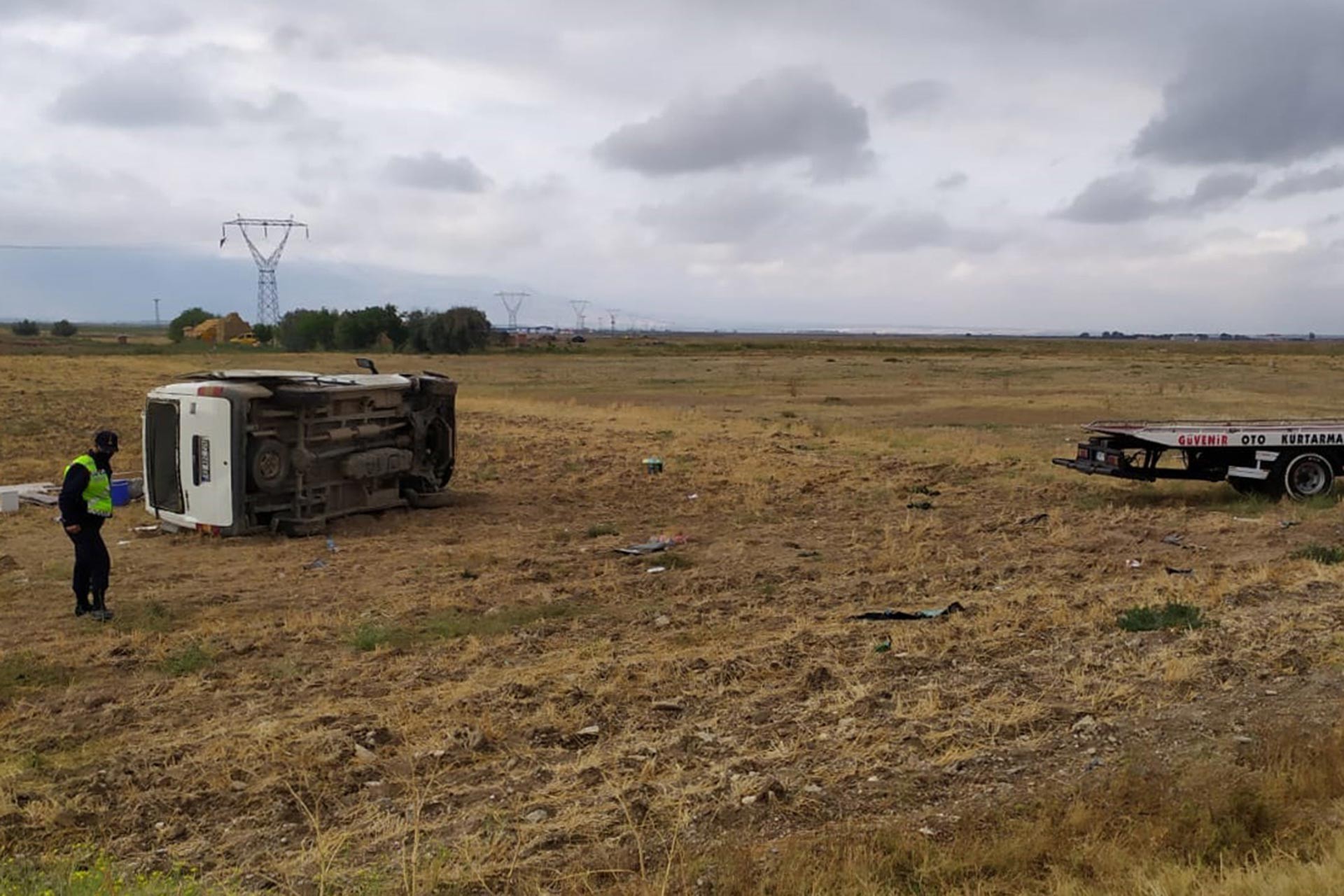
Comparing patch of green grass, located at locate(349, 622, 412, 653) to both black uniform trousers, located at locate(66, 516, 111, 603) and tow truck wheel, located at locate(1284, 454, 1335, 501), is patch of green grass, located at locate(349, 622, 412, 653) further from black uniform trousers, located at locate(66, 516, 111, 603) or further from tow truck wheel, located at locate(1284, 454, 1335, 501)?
tow truck wheel, located at locate(1284, 454, 1335, 501)

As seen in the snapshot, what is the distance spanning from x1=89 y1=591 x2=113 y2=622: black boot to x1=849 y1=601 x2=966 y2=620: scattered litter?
6.38 meters

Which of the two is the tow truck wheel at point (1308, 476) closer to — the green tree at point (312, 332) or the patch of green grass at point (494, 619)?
the patch of green grass at point (494, 619)

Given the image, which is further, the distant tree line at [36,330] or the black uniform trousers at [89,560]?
the distant tree line at [36,330]

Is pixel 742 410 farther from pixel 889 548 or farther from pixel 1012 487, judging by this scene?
pixel 889 548

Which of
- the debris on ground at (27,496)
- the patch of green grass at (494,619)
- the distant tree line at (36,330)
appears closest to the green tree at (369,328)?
the distant tree line at (36,330)

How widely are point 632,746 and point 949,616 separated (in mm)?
3815

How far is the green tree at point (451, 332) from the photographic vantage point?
101062mm

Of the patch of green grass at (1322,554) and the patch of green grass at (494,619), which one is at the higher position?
the patch of green grass at (1322,554)

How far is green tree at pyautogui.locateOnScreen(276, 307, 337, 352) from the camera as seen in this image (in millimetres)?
110000

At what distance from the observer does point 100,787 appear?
544cm

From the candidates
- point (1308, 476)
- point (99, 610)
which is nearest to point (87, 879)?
point (99, 610)

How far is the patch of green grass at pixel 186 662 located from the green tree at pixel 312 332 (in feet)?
344

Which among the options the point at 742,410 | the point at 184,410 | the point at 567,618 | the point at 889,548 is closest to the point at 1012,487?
the point at 889,548

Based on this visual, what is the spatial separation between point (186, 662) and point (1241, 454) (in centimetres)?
1343
